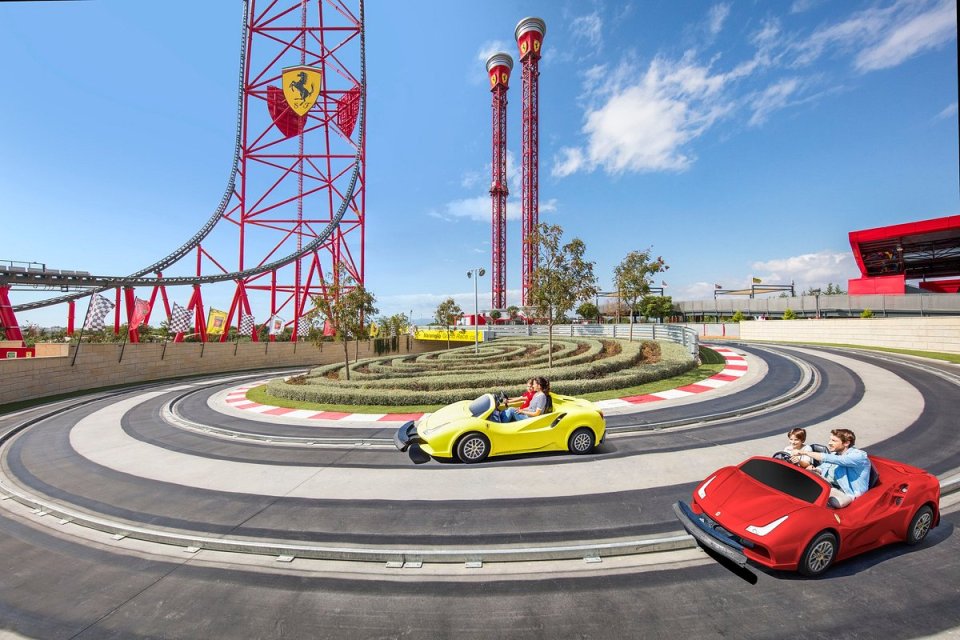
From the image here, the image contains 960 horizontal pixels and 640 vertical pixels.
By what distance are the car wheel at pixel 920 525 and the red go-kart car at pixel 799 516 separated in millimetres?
11

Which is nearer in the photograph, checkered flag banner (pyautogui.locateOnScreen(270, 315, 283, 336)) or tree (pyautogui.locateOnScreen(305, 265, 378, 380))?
tree (pyautogui.locateOnScreen(305, 265, 378, 380))

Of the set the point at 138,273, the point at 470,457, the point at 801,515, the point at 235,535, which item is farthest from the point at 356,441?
the point at 138,273

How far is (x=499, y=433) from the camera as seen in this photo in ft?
24.5

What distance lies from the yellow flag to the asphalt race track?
23966mm

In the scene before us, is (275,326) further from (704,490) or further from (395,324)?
(704,490)

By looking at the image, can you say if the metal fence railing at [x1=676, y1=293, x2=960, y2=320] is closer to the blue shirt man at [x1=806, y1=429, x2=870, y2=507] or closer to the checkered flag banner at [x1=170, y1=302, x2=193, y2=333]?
the blue shirt man at [x1=806, y1=429, x2=870, y2=507]

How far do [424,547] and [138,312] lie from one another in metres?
30.7

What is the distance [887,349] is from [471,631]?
31367 mm

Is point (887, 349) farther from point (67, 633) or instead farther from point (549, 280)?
point (67, 633)

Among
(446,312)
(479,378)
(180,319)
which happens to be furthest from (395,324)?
(479,378)

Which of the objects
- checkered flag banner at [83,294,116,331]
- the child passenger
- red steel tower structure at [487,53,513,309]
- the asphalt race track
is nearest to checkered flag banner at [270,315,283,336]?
checkered flag banner at [83,294,116,331]

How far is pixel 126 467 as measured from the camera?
8.30 m

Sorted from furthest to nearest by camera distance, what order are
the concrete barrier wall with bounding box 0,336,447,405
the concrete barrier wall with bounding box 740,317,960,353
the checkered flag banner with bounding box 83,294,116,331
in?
the checkered flag banner with bounding box 83,294,116,331, the concrete barrier wall with bounding box 740,317,960,353, the concrete barrier wall with bounding box 0,336,447,405

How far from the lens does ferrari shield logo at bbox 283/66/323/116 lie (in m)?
35.7
